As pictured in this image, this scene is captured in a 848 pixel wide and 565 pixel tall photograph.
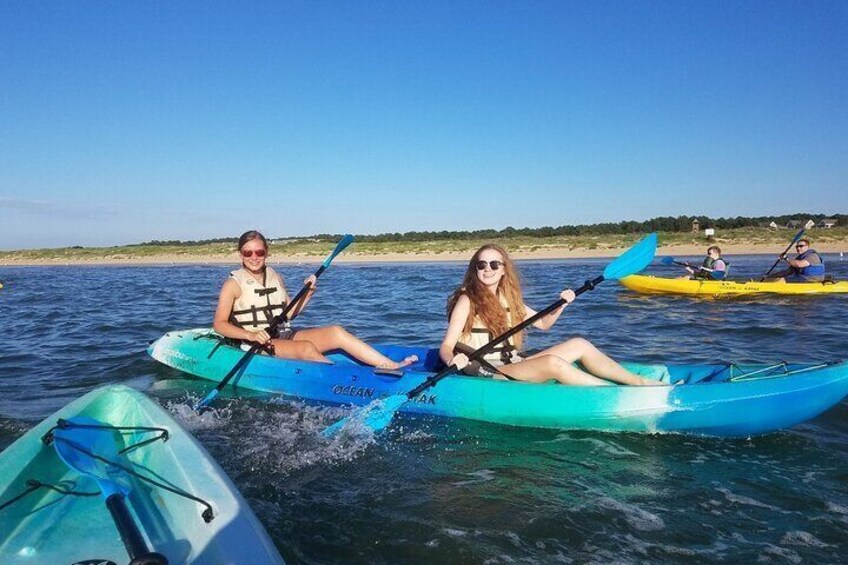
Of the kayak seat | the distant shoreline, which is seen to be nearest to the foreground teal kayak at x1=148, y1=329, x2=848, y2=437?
the kayak seat

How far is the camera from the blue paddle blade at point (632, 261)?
5.54 metres

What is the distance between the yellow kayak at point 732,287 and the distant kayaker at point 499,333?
9.39 metres

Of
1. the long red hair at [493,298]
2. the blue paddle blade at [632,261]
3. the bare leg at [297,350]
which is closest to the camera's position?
the long red hair at [493,298]

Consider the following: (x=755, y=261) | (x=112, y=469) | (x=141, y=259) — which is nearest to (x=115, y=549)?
(x=112, y=469)

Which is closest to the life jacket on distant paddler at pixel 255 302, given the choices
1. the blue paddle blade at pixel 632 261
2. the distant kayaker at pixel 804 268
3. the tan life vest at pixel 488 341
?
the tan life vest at pixel 488 341

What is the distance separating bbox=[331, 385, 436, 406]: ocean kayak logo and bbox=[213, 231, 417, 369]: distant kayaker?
1.47 ft

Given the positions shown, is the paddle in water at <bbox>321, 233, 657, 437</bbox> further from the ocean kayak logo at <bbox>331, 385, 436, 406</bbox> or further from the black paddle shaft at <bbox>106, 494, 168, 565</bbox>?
the black paddle shaft at <bbox>106, 494, 168, 565</bbox>

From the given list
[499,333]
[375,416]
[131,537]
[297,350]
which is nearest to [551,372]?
[499,333]

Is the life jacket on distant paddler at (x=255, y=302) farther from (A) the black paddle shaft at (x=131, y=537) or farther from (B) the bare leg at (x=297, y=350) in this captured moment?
(A) the black paddle shaft at (x=131, y=537)

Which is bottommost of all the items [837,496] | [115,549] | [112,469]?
[837,496]

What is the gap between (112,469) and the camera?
3080 mm

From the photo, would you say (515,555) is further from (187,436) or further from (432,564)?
(187,436)

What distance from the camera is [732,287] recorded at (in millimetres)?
13117

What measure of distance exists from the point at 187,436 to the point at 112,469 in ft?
1.23
